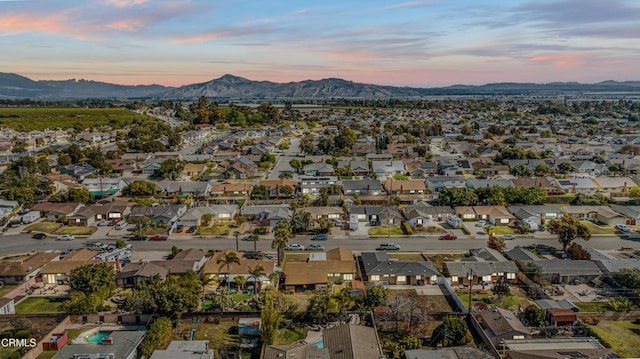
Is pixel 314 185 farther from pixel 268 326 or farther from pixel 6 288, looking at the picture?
pixel 268 326

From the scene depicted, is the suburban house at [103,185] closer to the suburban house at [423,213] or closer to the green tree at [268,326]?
the suburban house at [423,213]

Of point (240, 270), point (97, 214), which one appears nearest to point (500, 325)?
point (240, 270)

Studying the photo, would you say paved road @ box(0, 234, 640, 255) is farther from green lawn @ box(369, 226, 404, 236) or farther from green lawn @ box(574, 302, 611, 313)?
green lawn @ box(574, 302, 611, 313)

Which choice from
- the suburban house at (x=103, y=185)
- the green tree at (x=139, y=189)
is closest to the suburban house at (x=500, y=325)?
the green tree at (x=139, y=189)

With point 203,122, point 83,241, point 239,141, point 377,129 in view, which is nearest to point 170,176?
point 83,241

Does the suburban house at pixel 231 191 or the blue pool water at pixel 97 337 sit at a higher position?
the suburban house at pixel 231 191

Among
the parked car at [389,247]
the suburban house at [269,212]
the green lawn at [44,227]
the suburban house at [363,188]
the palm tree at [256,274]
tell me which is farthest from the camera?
the suburban house at [363,188]

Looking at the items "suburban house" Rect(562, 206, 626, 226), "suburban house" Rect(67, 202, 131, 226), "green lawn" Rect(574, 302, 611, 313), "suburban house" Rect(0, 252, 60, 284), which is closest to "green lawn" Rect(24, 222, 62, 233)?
"suburban house" Rect(67, 202, 131, 226)
